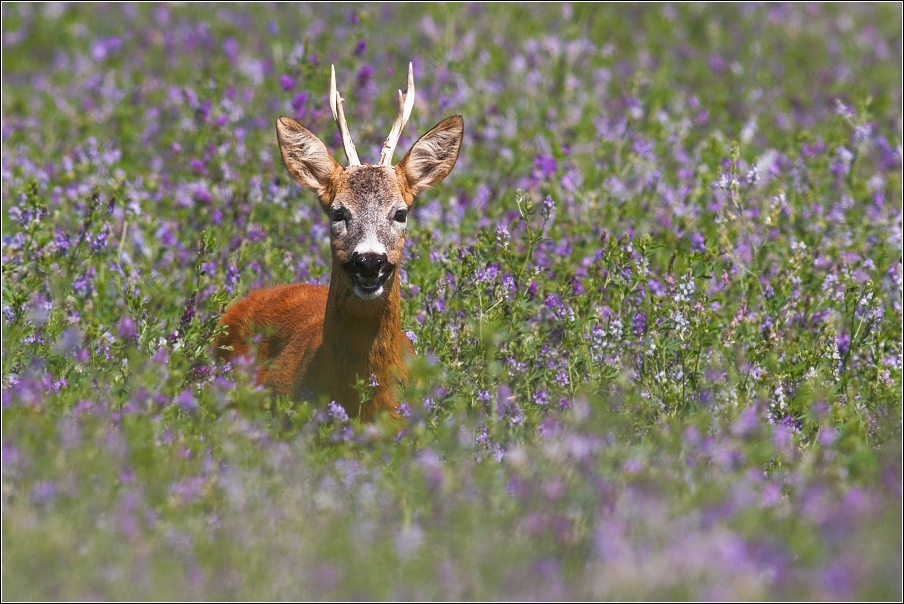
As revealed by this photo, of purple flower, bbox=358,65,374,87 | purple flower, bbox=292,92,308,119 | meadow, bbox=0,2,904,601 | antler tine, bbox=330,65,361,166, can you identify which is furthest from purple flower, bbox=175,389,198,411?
Result: purple flower, bbox=358,65,374,87

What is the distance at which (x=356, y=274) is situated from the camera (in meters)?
Result: 6.74

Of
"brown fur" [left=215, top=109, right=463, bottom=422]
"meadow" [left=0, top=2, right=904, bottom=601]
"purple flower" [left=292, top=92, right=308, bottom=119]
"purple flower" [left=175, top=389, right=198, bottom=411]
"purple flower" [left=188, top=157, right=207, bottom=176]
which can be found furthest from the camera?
"purple flower" [left=188, top=157, right=207, bottom=176]

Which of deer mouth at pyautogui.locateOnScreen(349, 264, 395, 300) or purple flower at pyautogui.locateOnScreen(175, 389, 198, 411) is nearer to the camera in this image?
purple flower at pyautogui.locateOnScreen(175, 389, 198, 411)

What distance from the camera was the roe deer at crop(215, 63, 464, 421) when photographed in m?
6.83

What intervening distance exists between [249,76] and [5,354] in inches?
298

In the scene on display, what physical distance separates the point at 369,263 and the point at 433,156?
50.5 inches

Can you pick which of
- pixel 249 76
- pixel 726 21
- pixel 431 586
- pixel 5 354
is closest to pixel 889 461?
pixel 431 586

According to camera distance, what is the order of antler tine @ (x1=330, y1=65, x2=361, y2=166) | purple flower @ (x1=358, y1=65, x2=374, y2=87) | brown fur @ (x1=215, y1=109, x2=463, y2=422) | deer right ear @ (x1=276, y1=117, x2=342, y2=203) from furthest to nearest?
purple flower @ (x1=358, y1=65, x2=374, y2=87) < deer right ear @ (x1=276, y1=117, x2=342, y2=203) < antler tine @ (x1=330, y1=65, x2=361, y2=166) < brown fur @ (x1=215, y1=109, x2=463, y2=422)

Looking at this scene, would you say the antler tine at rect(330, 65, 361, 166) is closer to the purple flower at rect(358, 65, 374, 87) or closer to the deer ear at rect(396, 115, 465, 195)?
the deer ear at rect(396, 115, 465, 195)

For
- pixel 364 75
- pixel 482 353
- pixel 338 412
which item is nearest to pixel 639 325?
pixel 482 353

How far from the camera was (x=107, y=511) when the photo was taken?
4723 millimetres

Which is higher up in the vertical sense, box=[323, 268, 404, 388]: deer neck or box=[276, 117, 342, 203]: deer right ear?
box=[276, 117, 342, 203]: deer right ear

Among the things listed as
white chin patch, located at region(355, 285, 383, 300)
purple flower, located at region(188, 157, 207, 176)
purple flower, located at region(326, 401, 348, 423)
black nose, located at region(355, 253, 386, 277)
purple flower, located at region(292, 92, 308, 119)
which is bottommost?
purple flower, located at region(326, 401, 348, 423)

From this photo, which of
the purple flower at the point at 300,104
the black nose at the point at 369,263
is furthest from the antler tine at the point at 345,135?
the purple flower at the point at 300,104
